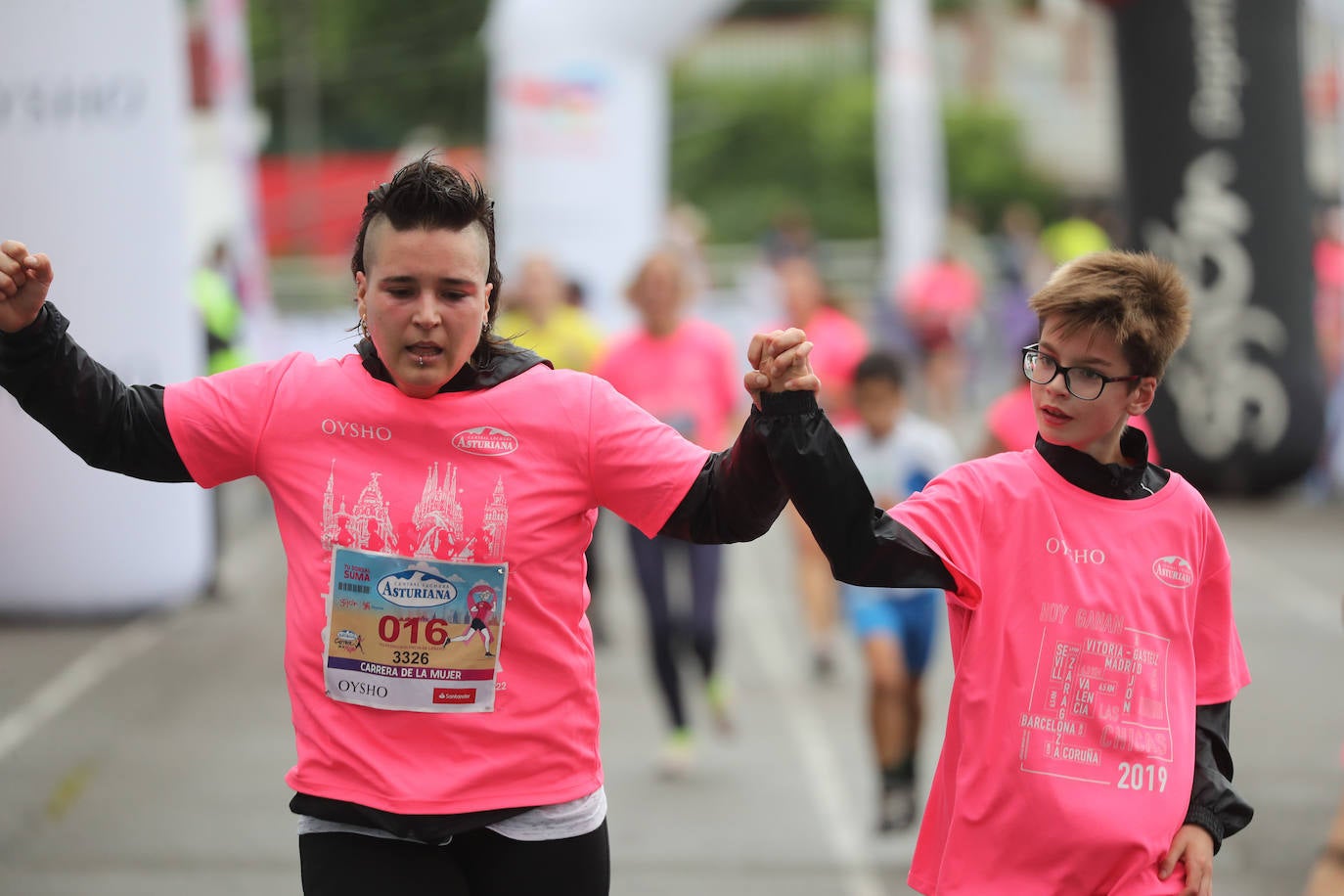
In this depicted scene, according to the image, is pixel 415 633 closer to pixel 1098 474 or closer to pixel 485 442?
pixel 485 442

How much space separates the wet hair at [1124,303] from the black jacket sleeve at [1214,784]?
22.2 inches

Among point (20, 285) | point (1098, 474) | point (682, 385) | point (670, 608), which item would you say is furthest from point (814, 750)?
point (20, 285)

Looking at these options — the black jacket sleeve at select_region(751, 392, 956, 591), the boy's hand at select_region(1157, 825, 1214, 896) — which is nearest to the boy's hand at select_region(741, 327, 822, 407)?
the black jacket sleeve at select_region(751, 392, 956, 591)

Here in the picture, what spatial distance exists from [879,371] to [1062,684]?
3.70m

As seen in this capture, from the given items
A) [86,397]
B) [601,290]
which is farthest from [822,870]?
[601,290]

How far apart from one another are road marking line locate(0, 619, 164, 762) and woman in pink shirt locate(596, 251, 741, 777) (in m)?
2.61

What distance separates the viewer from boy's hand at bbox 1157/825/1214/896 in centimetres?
267

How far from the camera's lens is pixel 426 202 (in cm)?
264

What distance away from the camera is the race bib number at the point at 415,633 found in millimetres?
2668

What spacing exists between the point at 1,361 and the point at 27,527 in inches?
250

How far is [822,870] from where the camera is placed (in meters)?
5.62

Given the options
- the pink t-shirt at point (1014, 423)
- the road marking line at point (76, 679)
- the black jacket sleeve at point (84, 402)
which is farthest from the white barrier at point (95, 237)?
the black jacket sleeve at point (84, 402)

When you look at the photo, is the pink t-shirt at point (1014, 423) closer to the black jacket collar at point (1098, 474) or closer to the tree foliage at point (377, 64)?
the black jacket collar at point (1098, 474)

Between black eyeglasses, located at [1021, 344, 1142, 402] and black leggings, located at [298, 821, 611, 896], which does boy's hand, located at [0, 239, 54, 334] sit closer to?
black leggings, located at [298, 821, 611, 896]
